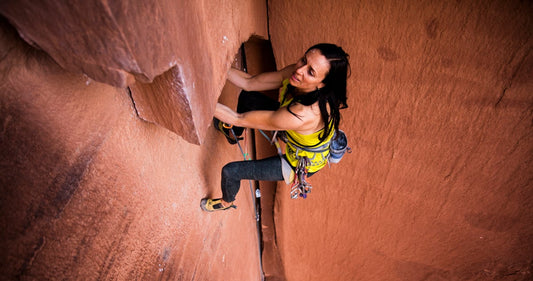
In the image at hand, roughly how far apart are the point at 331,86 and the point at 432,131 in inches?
38.9

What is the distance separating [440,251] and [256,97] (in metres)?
2.31

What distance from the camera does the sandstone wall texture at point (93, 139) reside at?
0.56 m

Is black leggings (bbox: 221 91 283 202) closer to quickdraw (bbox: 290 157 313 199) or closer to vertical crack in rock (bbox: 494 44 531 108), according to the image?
quickdraw (bbox: 290 157 313 199)

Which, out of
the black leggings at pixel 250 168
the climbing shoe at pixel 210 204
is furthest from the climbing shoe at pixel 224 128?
the climbing shoe at pixel 210 204

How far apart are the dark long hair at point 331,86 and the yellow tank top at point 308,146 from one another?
10cm

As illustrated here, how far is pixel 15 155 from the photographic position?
592 millimetres

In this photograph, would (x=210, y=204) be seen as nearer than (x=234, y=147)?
Yes

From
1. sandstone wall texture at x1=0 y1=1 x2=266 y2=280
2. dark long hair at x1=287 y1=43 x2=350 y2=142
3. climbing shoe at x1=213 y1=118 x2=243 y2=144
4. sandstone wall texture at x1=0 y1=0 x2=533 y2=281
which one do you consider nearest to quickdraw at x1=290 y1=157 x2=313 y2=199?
dark long hair at x1=287 y1=43 x2=350 y2=142

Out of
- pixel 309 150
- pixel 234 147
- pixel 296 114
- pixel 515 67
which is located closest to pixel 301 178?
pixel 309 150

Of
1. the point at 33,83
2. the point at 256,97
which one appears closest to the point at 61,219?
the point at 33,83

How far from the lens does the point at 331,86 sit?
52.4 inches

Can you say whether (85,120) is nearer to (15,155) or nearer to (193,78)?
(15,155)

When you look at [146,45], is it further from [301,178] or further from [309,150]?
[301,178]

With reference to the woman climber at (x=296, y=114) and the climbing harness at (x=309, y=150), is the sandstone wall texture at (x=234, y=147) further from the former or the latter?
the climbing harness at (x=309, y=150)
